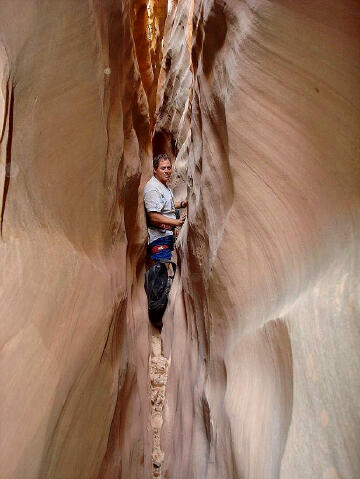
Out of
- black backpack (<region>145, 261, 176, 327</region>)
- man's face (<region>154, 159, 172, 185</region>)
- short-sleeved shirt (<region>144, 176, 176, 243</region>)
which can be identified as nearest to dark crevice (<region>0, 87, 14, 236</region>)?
short-sleeved shirt (<region>144, 176, 176, 243</region>)

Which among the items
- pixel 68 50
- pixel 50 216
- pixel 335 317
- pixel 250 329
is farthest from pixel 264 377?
pixel 68 50

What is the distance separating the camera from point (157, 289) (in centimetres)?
350

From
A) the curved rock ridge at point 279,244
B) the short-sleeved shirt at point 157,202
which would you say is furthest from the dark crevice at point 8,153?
the short-sleeved shirt at point 157,202

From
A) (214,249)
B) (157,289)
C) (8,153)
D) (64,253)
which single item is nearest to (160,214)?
(157,289)

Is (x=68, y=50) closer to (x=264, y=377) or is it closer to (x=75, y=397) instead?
(x=75, y=397)

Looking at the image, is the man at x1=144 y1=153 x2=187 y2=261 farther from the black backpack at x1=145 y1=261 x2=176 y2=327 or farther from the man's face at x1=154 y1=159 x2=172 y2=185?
the black backpack at x1=145 y1=261 x2=176 y2=327

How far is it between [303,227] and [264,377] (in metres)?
0.55

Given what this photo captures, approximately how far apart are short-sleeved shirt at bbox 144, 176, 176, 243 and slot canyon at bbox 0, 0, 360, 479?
3.15 ft

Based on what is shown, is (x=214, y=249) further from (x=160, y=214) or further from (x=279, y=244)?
(x=160, y=214)

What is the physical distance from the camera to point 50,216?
151 cm

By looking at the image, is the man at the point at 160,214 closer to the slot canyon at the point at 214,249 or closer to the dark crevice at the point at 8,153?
the slot canyon at the point at 214,249

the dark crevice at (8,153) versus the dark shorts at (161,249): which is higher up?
the dark shorts at (161,249)

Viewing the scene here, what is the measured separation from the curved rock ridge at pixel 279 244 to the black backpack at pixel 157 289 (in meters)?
1.03

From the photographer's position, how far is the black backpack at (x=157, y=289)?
11.4ft
